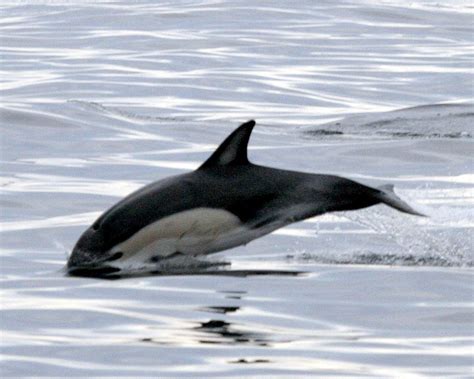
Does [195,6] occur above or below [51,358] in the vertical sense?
above

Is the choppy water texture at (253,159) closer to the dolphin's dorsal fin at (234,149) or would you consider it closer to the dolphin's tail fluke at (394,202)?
the dolphin's tail fluke at (394,202)

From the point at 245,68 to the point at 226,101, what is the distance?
10.2 feet

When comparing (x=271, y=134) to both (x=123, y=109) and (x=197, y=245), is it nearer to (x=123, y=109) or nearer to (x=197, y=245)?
(x=123, y=109)

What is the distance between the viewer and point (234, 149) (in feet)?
32.8

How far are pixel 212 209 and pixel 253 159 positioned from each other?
4.91 metres

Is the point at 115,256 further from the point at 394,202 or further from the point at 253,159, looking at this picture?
the point at 253,159

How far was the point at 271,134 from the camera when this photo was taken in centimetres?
1648

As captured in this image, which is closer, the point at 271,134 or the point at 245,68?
the point at 271,134

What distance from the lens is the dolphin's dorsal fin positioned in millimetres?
9898

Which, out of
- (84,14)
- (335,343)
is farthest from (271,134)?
(84,14)

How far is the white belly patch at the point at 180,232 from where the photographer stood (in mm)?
10086

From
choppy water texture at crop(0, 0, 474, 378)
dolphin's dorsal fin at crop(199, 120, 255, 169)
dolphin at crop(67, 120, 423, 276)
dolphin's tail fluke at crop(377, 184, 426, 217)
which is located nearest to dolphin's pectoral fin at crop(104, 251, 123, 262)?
dolphin at crop(67, 120, 423, 276)

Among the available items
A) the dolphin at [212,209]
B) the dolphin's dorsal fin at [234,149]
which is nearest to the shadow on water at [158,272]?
the dolphin at [212,209]

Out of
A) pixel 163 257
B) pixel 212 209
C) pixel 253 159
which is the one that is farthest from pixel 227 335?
pixel 253 159
